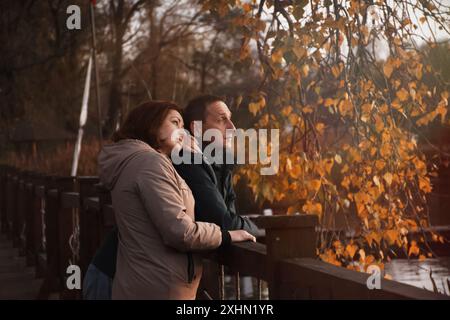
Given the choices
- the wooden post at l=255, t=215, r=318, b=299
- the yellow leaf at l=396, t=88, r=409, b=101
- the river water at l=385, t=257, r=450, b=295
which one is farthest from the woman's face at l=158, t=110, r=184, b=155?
the river water at l=385, t=257, r=450, b=295

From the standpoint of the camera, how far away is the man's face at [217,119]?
343 centimetres

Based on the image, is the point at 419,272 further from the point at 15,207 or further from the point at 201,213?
the point at 201,213

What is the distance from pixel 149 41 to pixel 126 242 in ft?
84.3

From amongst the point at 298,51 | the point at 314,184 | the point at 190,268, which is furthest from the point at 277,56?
the point at 190,268

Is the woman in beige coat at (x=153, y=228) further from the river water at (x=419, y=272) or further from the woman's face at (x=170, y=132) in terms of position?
the river water at (x=419, y=272)

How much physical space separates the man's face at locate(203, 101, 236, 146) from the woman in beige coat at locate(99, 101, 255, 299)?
1.47ft

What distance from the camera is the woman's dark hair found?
3020 millimetres

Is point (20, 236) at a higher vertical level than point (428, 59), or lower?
lower

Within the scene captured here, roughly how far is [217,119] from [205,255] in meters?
0.60

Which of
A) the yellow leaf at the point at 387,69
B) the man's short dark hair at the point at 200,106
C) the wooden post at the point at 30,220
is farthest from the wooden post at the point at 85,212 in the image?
the wooden post at the point at 30,220

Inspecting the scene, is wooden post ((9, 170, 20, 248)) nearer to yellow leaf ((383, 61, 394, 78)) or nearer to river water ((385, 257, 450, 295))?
river water ((385, 257, 450, 295))

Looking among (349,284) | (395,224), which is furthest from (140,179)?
(395,224)

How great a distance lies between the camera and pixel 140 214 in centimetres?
288

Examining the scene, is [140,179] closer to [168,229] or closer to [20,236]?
[168,229]
